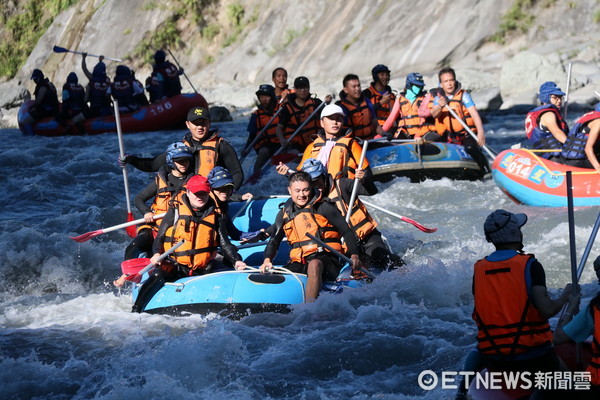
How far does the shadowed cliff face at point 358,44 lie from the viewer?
1922 cm

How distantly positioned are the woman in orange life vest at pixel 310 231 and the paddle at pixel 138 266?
721mm

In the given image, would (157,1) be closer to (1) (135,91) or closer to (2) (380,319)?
(1) (135,91)

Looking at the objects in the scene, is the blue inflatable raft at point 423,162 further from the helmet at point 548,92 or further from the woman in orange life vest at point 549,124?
the helmet at point 548,92

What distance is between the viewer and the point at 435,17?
21734 mm

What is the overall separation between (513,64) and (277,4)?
10088 mm

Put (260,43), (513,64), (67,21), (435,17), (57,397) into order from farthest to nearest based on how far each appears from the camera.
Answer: (67,21) < (260,43) < (435,17) < (513,64) < (57,397)

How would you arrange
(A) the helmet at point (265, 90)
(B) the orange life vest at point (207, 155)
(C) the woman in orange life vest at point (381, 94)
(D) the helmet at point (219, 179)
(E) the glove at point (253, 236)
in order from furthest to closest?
1. (C) the woman in orange life vest at point (381, 94)
2. (A) the helmet at point (265, 90)
3. (B) the orange life vest at point (207, 155)
4. (E) the glove at point (253, 236)
5. (D) the helmet at point (219, 179)

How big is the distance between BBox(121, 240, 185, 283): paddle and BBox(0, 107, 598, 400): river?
0.97 feet

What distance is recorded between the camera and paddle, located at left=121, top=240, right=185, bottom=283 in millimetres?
6665

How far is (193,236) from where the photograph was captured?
6.76m

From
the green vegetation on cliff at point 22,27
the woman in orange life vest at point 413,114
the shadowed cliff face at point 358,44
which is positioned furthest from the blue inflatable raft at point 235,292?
the green vegetation on cliff at point 22,27

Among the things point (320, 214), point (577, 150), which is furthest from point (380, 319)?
point (577, 150)

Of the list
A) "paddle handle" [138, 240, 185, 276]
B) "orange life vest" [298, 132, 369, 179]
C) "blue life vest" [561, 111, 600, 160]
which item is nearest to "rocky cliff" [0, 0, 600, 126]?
"blue life vest" [561, 111, 600, 160]

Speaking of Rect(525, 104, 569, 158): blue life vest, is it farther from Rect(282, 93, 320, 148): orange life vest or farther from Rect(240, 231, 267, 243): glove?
Rect(240, 231, 267, 243): glove
